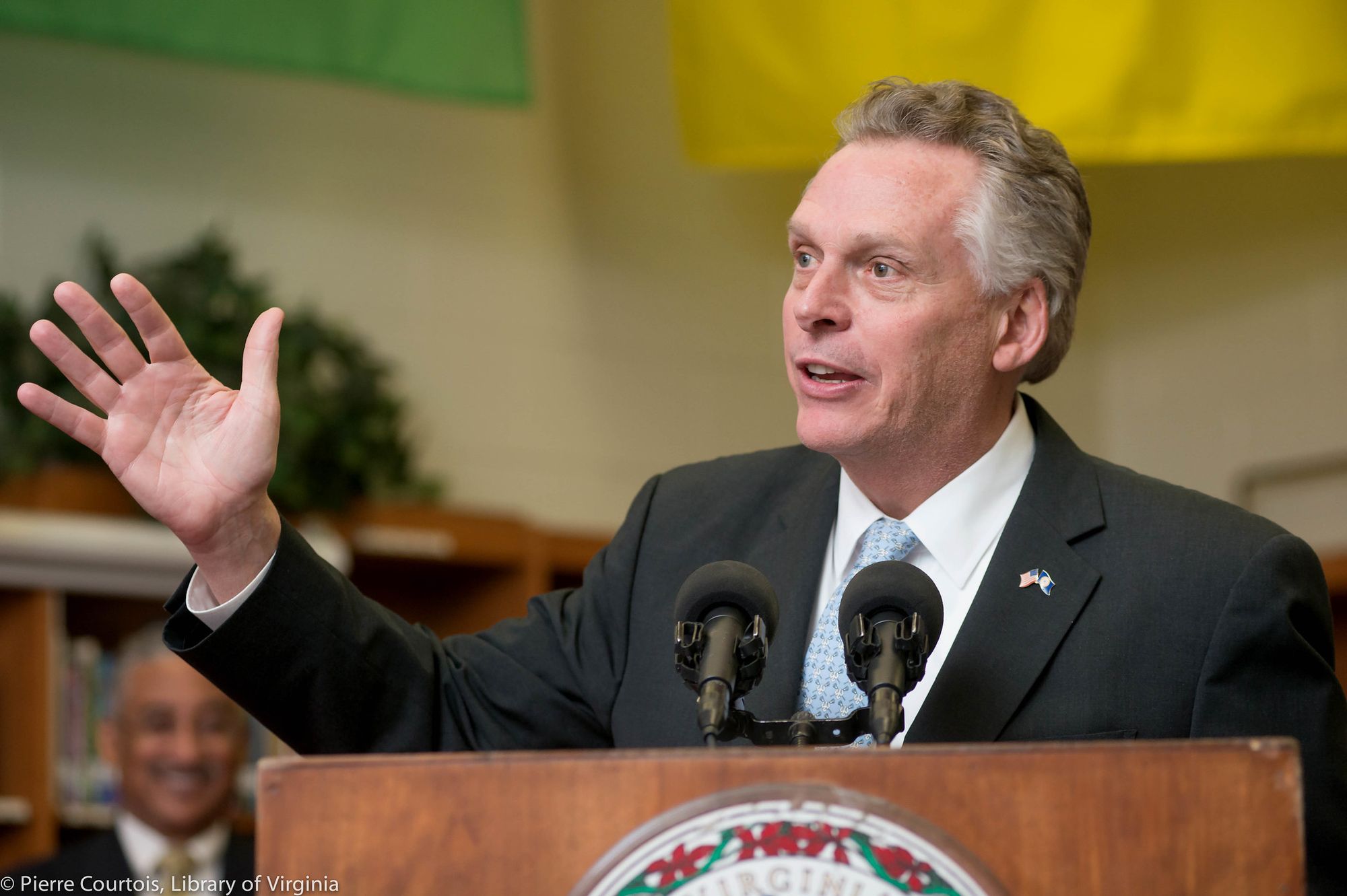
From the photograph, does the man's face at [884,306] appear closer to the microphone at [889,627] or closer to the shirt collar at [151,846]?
the microphone at [889,627]

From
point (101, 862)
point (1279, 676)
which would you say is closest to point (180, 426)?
point (1279, 676)

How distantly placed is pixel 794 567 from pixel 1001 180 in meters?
0.49

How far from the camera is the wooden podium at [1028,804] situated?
3.72ft

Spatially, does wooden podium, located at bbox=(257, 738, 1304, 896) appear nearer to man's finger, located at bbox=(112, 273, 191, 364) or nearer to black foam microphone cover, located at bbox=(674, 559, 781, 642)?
black foam microphone cover, located at bbox=(674, 559, 781, 642)

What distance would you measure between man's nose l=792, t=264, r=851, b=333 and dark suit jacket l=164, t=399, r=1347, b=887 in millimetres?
209

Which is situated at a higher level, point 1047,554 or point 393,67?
point 393,67

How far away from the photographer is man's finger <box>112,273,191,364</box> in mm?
1579

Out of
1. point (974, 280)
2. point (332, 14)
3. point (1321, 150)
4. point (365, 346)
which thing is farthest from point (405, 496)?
point (974, 280)

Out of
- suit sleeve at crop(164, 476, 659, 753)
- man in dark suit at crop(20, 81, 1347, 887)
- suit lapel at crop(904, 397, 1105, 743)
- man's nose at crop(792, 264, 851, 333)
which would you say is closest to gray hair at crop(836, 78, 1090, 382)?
man in dark suit at crop(20, 81, 1347, 887)

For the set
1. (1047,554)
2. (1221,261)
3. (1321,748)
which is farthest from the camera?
(1221,261)

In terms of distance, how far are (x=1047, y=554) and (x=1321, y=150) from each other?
81.3 inches

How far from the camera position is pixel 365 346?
14.0 feet

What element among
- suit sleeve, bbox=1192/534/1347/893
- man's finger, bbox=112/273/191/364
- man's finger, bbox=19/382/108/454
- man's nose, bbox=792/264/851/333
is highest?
man's nose, bbox=792/264/851/333

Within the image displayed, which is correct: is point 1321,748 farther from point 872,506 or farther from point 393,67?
point 393,67
